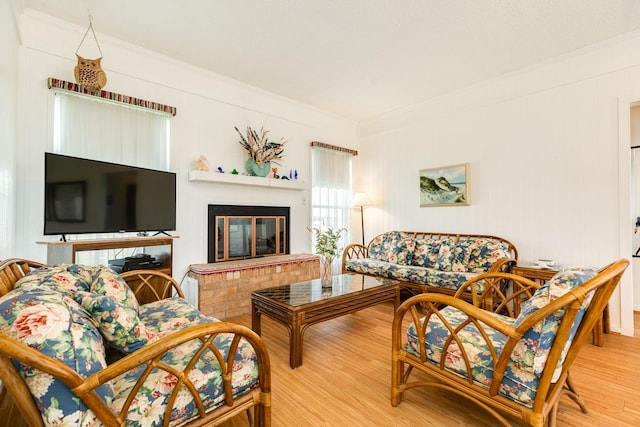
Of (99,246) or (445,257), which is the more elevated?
(99,246)

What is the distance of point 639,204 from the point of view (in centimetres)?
345

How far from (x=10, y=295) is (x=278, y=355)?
176cm

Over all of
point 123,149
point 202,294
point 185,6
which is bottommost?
point 202,294

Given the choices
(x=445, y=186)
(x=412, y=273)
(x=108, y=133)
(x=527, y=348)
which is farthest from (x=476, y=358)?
(x=108, y=133)

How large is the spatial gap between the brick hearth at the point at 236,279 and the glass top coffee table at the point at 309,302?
814mm

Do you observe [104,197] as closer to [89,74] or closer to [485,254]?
[89,74]

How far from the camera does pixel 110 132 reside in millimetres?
2949

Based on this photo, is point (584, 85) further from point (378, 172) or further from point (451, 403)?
point (451, 403)

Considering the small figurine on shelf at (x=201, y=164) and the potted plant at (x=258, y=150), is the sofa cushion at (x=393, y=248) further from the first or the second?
the small figurine on shelf at (x=201, y=164)

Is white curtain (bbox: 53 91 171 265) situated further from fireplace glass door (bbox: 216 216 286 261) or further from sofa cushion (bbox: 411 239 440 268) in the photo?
sofa cushion (bbox: 411 239 440 268)

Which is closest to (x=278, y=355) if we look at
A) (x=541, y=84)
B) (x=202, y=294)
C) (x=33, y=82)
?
(x=202, y=294)

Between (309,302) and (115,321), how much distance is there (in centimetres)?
139

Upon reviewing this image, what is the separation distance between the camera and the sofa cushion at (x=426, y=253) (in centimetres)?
384

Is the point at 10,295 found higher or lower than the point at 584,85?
lower
